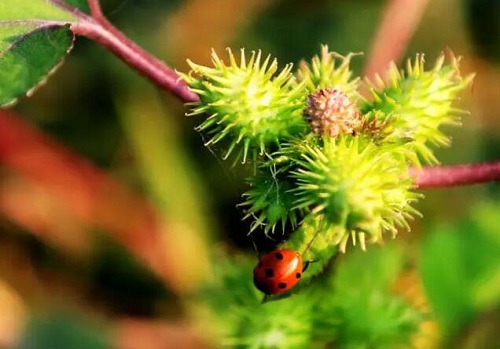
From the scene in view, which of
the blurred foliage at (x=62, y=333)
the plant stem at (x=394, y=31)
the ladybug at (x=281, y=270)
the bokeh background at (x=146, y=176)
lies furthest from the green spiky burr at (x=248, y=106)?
the blurred foliage at (x=62, y=333)

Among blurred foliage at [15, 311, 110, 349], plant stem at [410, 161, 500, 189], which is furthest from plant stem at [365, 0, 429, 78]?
blurred foliage at [15, 311, 110, 349]

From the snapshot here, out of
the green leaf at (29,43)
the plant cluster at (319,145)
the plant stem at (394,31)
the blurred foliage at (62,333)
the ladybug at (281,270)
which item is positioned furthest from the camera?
the blurred foliage at (62,333)

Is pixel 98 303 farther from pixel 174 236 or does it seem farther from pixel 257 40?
pixel 257 40

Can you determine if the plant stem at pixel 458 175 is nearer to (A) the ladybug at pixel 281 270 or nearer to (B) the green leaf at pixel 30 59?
(A) the ladybug at pixel 281 270

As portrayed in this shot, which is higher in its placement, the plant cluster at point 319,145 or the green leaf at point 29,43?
the green leaf at point 29,43

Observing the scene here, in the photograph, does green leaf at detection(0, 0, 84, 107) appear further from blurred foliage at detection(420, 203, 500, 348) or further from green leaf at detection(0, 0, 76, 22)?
blurred foliage at detection(420, 203, 500, 348)
